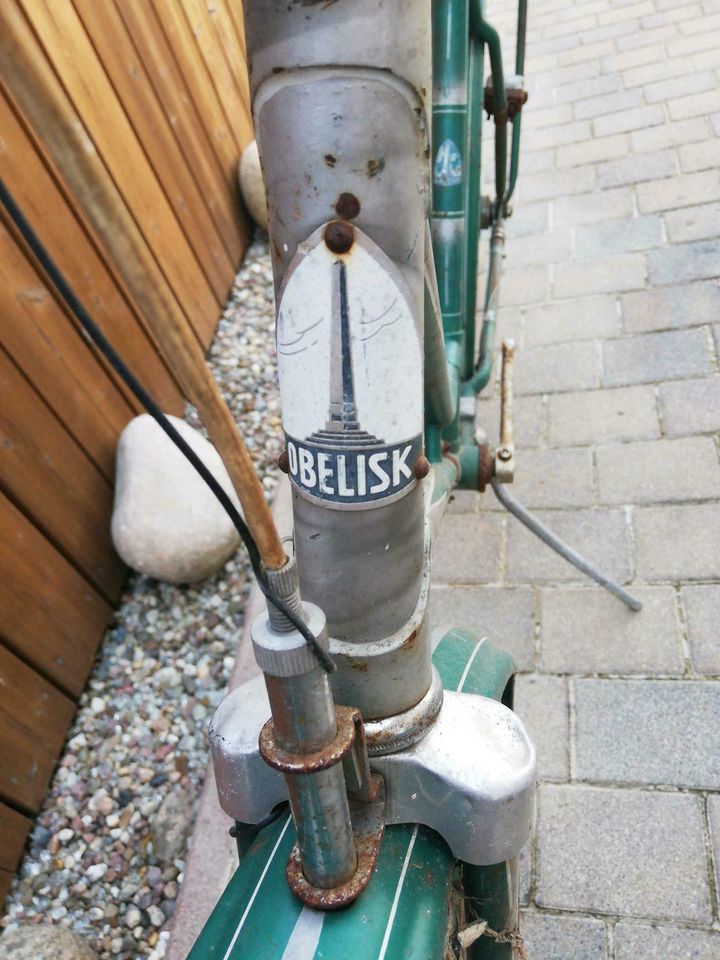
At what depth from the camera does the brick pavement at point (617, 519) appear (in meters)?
1.56

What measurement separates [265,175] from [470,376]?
137cm

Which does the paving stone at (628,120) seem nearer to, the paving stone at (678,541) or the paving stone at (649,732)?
the paving stone at (678,541)

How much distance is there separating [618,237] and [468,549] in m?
1.71

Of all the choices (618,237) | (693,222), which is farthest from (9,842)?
(693,222)

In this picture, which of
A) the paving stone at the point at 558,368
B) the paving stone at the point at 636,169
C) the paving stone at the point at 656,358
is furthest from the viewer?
the paving stone at the point at 636,169

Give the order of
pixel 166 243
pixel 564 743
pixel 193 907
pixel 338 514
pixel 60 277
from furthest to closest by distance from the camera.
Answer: pixel 166 243 < pixel 564 743 < pixel 193 907 < pixel 338 514 < pixel 60 277

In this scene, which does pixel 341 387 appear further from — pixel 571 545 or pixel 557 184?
pixel 557 184

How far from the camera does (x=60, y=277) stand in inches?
18.7

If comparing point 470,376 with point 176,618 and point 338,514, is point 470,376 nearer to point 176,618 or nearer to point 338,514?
point 176,618

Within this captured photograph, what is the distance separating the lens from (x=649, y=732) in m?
1.76

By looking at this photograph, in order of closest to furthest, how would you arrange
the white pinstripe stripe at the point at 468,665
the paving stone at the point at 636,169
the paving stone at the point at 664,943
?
the white pinstripe stripe at the point at 468,665 → the paving stone at the point at 664,943 → the paving stone at the point at 636,169

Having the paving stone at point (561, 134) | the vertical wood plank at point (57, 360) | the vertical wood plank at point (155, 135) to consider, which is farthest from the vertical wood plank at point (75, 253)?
the paving stone at point (561, 134)

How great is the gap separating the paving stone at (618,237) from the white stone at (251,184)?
135 cm

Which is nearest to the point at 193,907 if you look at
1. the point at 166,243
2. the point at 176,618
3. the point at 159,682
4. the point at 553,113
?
the point at 159,682
